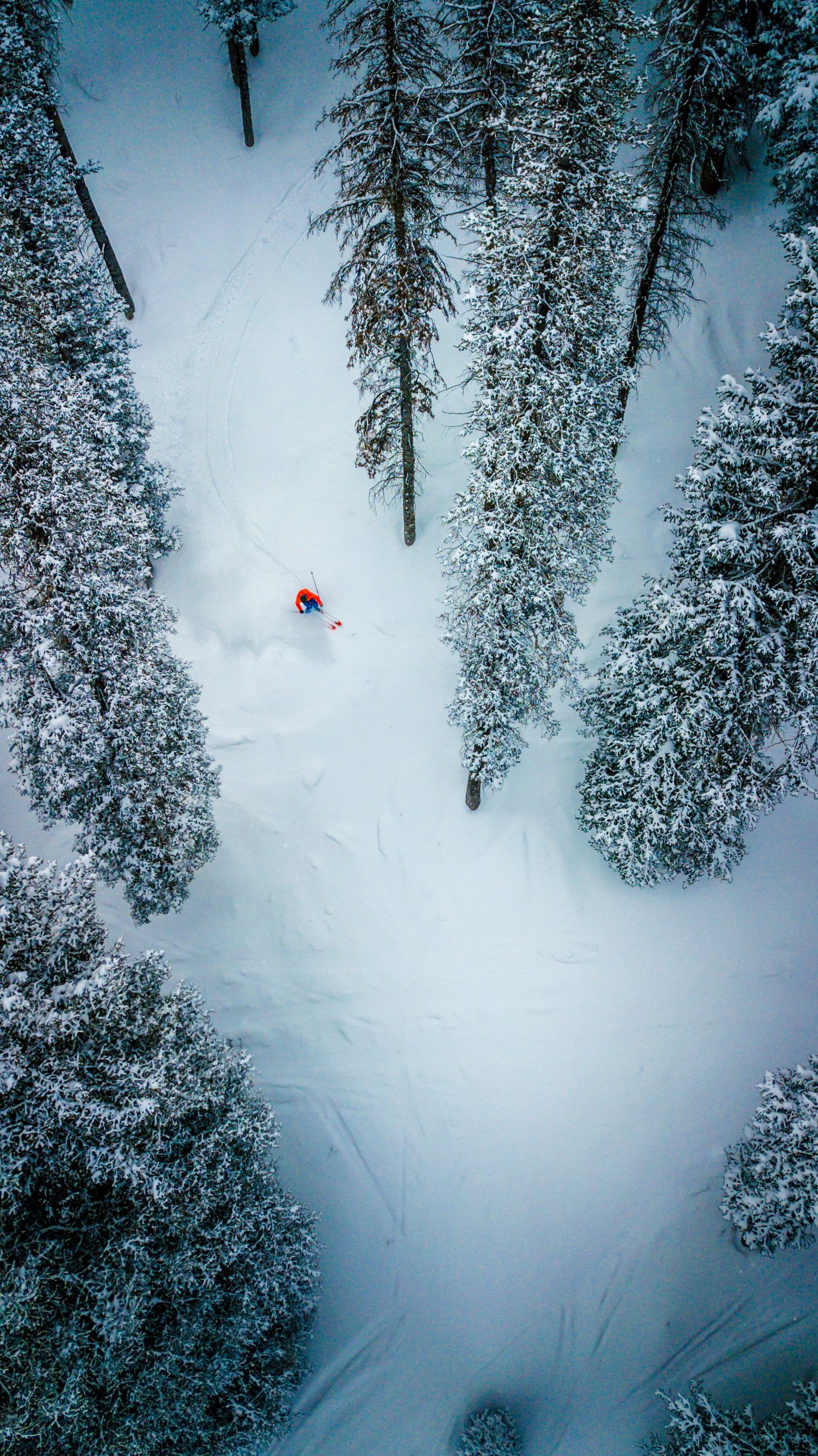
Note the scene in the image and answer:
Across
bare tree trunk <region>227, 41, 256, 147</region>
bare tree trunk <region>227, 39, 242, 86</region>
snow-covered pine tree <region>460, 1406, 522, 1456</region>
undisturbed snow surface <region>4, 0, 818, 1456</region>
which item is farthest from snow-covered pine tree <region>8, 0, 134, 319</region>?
snow-covered pine tree <region>460, 1406, 522, 1456</region>

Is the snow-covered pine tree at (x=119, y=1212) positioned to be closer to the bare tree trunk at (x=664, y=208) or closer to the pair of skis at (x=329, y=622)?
the pair of skis at (x=329, y=622)

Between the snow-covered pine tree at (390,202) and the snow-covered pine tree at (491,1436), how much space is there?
1920 centimetres

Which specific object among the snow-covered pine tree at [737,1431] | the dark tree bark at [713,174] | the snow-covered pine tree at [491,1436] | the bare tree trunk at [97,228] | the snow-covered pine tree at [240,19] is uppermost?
the snow-covered pine tree at [240,19]

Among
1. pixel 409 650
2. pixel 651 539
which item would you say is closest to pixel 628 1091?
pixel 409 650

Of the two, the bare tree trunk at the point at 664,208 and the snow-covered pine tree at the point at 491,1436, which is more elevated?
the bare tree trunk at the point at 664,208

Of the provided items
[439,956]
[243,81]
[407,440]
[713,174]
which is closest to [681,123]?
[713,174]

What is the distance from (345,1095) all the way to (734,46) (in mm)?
23210

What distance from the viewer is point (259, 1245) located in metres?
9.64

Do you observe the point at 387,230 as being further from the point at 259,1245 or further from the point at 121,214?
the point at 259,1245

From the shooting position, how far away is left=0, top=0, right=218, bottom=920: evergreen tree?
9.73 m

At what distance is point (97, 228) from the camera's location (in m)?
19.1

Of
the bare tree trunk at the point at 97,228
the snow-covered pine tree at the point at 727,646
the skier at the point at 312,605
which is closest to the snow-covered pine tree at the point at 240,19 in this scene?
the bare tree trunk at the point at 97,228

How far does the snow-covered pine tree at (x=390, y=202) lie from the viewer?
1066cm

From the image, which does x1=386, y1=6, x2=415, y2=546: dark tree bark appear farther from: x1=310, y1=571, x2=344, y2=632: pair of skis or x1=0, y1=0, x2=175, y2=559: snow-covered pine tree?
x1=0, y1=0, x2=175, y2=559: snow-covered pine tree
